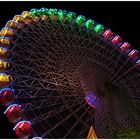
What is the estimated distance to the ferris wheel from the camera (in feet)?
27.2

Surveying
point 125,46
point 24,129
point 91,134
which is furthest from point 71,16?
point 24,129

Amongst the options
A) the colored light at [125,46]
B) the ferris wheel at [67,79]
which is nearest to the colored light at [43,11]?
the ferris wheel at [67,79]

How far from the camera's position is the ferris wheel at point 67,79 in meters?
8.30

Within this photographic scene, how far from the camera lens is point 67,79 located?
934cm

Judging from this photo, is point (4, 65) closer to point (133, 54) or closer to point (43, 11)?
point (43, 11)

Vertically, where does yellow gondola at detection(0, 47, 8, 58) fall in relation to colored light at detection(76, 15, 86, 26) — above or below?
below

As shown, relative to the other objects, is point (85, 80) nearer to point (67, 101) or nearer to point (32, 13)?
point (67, 101)

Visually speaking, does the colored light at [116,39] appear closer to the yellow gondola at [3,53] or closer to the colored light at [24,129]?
the yellow gondola at [3,53]

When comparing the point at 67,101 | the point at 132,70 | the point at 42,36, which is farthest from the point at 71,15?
the point at 67,101

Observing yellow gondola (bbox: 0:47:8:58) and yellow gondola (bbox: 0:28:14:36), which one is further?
yellow gondola (bbox: 0:28:14:36)

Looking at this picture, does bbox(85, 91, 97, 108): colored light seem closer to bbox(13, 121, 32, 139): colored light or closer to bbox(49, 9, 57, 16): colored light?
bbox(13, 121, 32, 139): colored light

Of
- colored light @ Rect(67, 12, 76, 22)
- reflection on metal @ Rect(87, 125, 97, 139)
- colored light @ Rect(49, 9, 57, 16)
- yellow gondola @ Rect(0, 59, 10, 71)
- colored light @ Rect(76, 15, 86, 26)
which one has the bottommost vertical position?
reflection on metal @ Rect(87, 125, 97, 139)

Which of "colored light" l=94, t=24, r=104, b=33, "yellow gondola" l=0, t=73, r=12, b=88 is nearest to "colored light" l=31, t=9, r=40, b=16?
"colored light" l=94, t=24, r=104, b=33

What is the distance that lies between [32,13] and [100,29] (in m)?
2.12
